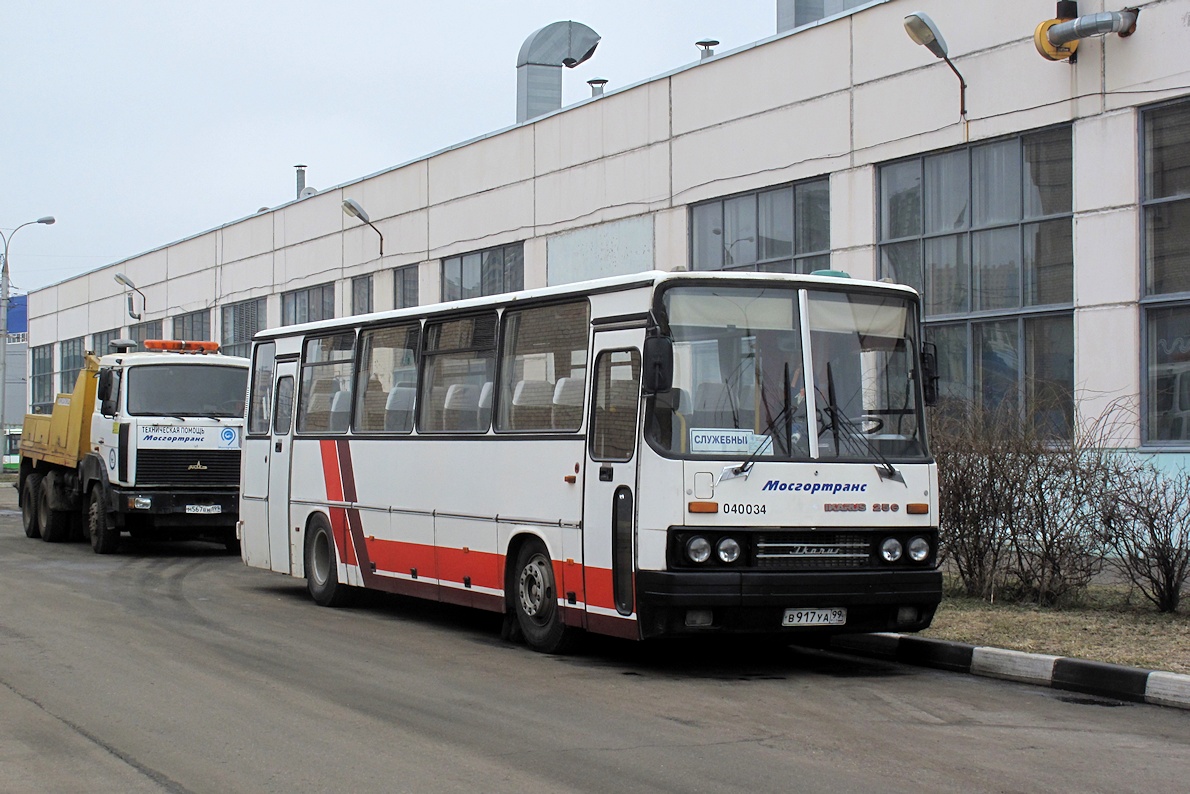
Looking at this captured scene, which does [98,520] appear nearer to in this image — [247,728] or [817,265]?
[817,265]

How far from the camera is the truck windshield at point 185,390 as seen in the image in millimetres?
20906

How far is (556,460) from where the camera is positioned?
11.1m

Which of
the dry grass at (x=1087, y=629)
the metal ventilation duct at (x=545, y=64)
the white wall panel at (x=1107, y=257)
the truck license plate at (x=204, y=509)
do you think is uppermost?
the metal ventilation duct at (x=545, y=64)

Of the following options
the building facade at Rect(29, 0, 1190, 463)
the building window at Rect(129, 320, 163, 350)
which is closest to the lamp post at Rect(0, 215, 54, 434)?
the building window at Rect(129, 320, 163, 350)

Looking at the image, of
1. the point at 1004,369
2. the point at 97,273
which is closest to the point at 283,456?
the point at 1004,369

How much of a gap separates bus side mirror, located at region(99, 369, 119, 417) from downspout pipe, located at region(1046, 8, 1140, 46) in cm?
1388

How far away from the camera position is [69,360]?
212ft

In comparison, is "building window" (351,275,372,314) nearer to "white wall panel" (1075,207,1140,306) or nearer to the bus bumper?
"white wall panel" (1075,207,1140,306)

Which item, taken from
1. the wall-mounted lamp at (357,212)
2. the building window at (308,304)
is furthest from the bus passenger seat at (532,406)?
the building window at (308,304)

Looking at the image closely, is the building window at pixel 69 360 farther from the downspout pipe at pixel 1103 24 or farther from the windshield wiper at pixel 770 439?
the windshield wiper at pixel 770 439

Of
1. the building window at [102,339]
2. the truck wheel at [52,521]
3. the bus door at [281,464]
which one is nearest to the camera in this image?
the bus door at [281,464]

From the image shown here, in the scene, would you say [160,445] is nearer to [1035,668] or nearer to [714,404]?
[714,404]

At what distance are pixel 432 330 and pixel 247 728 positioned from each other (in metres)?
5.79

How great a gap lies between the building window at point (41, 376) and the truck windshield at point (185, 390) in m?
48.4
